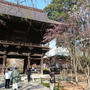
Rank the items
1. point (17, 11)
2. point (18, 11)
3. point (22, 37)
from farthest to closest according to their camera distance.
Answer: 1. point (22, 37)
2. point (17, 11)
3. point (18, 11)

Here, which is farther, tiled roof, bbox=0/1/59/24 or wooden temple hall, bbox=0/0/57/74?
wooden temple hall, bbox=0/0/57/74

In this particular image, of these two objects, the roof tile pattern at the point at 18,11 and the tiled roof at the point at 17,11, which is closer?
the tiled roof at the point at 17,11

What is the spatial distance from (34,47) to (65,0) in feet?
40.6

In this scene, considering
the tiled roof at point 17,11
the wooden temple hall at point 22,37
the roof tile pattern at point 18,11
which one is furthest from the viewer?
the wooden temple hall at point 22,37

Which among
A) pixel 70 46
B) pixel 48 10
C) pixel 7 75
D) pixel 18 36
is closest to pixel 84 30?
pixel 70 46

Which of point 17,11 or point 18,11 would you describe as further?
point 17,11

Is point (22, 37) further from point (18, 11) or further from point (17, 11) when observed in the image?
point (18, 11)

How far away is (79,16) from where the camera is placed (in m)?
8.95

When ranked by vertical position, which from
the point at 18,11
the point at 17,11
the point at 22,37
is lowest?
the point at 18,11

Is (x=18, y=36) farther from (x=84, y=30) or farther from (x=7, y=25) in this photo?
(x=84, y=30)

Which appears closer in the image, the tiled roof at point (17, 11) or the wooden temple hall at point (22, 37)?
the tiled roof at point (17, 11)

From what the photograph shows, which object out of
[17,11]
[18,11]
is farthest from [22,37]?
[18,11]

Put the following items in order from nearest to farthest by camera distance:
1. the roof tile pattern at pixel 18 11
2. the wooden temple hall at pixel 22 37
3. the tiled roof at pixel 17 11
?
the tiled roof at pixel 17 11
the roof tile pattern at pixel 18 11
the wooden temple hall at pixel 22 37

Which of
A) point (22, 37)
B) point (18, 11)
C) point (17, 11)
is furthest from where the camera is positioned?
point (22, 37)
